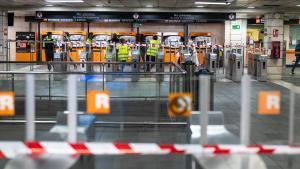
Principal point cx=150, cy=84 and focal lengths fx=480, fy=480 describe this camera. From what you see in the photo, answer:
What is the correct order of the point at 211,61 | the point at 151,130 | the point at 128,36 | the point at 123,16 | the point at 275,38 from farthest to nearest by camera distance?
the point at 128,36 → the point at 123,16 → the point at 211,61 → the point at 275,38 → the point at 151,130

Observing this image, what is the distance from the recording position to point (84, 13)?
69.6ft

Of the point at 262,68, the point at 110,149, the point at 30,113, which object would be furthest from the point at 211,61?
the point at 30,113

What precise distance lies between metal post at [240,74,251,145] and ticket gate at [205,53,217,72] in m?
16.3

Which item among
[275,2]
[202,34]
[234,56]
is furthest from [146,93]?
[202,34]

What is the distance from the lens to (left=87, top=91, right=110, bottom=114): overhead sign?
4.16 metres

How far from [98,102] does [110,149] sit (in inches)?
16.6

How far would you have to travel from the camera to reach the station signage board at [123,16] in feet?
69.7

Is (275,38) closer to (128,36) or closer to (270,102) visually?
(128,36)

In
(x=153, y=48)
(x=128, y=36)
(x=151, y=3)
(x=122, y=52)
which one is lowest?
(x=122, y=52)

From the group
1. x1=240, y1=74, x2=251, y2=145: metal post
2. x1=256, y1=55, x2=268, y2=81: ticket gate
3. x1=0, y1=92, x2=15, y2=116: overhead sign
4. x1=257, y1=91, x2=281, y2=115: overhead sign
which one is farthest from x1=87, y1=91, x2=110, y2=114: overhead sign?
x1=256, y1=55, x2=268, y2=81: ticket gate

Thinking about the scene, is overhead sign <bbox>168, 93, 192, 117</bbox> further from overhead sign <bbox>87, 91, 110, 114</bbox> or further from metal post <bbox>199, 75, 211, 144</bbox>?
overhead sign <bbox>87, 91, 110, 114</bbox>

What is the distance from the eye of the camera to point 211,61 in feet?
67.9

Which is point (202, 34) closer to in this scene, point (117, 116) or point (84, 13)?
point (84, 13)

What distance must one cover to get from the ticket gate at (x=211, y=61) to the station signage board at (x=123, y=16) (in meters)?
1.71
